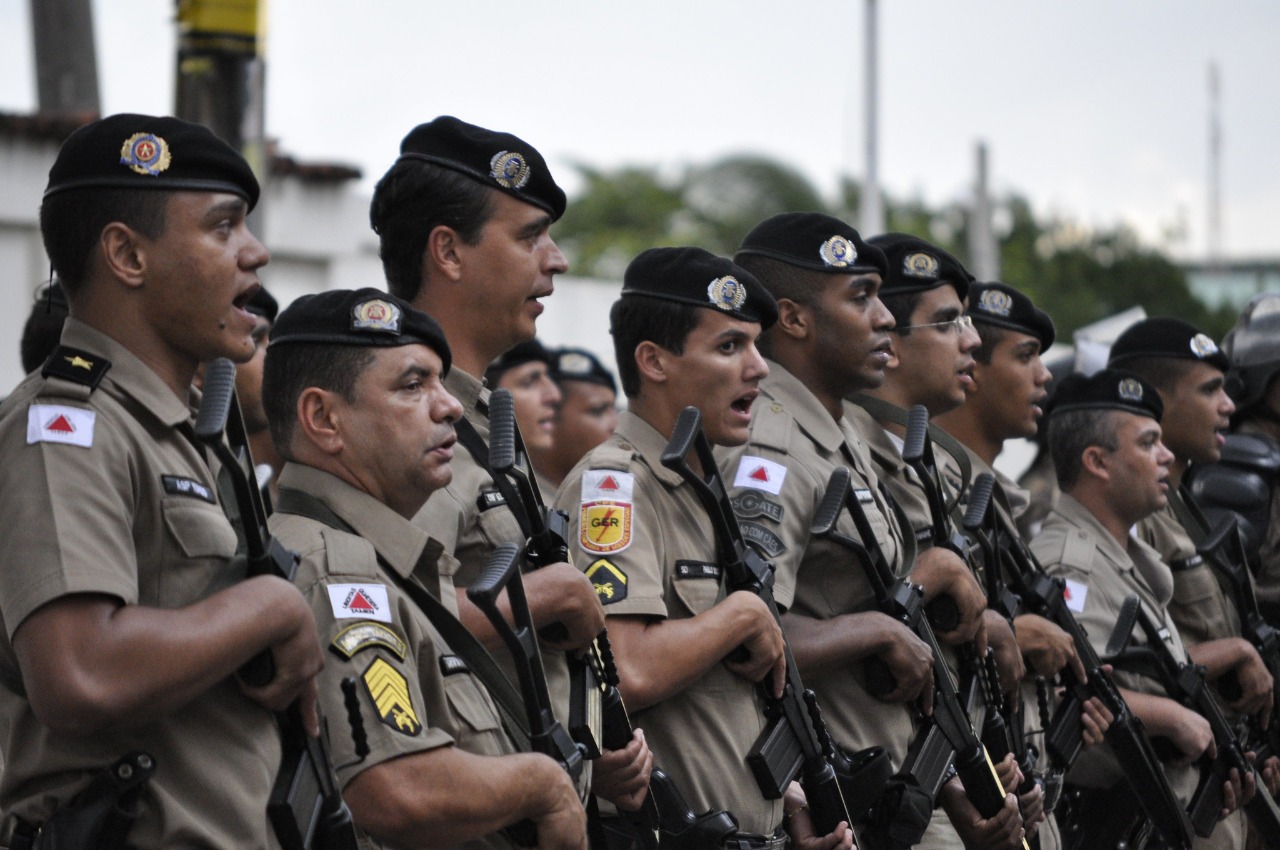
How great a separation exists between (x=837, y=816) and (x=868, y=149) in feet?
50.0

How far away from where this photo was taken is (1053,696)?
554cm

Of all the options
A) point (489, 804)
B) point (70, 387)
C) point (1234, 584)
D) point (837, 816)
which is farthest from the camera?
point (1234, 584)

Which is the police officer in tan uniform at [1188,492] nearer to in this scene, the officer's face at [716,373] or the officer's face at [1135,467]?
the officer's face at [1135,467]

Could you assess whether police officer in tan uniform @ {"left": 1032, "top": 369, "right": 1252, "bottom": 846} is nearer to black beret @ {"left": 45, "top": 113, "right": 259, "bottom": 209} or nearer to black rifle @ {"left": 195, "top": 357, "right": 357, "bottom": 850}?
black rifle @ {"left": 195, "top": 357, "right": 357, "bottom": 850}

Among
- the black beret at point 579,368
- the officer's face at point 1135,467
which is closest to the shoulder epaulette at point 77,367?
the officer's face at point 1135,467

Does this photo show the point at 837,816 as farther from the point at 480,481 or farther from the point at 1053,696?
the point at 1053,696

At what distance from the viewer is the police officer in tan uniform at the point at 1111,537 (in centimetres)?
568

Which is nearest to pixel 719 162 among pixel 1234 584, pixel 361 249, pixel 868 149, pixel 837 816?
pixel 868 149

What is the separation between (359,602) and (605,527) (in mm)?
1053

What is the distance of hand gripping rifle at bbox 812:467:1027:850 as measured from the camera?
4301 mm

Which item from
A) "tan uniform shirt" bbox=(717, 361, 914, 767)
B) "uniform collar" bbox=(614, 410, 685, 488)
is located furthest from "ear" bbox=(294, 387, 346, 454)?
"tan uniform shirt" bbox=(717, 361, 914, 767)

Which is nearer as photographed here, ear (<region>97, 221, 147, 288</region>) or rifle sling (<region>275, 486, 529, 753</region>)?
ear (<region>97, 221, 147, 288</region>)

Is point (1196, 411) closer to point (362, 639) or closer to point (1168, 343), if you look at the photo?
point (1168, 343)

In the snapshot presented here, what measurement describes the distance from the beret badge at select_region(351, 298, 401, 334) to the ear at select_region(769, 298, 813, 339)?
5.99 feet
